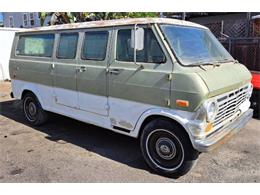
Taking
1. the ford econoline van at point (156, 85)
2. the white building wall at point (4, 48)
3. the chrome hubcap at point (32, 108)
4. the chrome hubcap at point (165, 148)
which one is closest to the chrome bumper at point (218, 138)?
the ford econoline van at point (156, 85)

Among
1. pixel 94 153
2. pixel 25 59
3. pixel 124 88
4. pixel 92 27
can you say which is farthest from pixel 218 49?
pixel 25 59

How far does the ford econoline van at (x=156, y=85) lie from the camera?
3639 millimetres

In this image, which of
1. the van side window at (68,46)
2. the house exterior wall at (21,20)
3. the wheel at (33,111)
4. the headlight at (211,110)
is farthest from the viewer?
the house exterior wall at (21,20)

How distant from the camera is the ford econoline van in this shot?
3639 millimetres

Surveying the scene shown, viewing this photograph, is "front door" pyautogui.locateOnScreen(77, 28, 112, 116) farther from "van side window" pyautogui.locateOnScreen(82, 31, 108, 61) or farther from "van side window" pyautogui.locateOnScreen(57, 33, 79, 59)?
"van side window" pyautogui.locateOnScreen(57, 33, 79, 59)

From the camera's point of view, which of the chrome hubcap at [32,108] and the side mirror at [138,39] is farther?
the chrome hubcap at [32,108]

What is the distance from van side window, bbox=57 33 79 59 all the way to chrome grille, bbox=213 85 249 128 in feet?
8.67

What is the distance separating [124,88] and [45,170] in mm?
1663

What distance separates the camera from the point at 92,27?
15.4ft

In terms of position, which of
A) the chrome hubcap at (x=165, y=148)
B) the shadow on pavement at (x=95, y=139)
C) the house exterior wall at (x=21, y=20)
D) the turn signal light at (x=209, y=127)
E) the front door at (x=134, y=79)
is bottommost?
the shadow on pavement at (x=95, y=139)

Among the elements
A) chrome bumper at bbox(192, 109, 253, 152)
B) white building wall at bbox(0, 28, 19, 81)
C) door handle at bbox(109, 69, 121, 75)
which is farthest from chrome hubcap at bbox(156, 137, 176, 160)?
white building wall at bbox(0, 28, 19, 81)

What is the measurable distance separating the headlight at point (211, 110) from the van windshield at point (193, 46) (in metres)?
0.61

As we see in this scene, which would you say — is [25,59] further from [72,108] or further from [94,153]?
[94,153]

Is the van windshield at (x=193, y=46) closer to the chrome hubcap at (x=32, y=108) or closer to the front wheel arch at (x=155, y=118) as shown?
the front wheel arch at (x=155, y=118)
